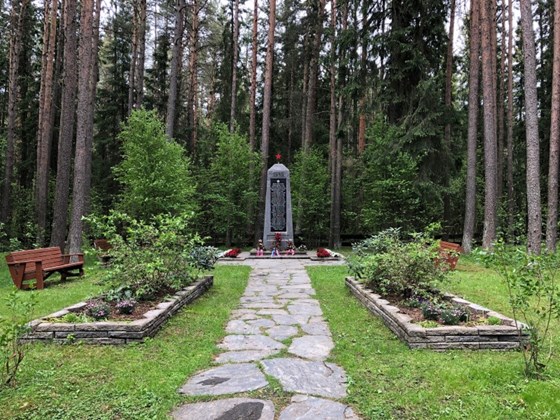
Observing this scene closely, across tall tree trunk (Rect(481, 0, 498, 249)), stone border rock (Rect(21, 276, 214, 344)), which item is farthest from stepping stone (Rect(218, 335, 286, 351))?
tall tree trunk (Rect(481, 0, 498, 249))

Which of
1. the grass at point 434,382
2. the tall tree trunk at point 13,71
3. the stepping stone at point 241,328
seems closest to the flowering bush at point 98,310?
the stepping stone at point 241,328

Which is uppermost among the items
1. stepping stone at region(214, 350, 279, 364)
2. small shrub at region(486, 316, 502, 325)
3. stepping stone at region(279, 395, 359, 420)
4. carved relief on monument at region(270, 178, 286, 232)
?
carved relief on monument at region(270, 178, 286, 232)

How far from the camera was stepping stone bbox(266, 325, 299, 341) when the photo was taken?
4.39 meters

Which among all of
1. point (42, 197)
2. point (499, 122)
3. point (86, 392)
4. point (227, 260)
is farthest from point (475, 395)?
point (499, 122)

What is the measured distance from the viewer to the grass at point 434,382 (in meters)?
2.57

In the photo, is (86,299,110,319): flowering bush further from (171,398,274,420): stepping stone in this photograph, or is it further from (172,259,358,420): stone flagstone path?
(171,398,274,420): stepping stone

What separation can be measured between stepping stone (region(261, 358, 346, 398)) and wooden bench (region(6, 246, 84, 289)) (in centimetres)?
568

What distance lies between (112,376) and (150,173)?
10.0 metres

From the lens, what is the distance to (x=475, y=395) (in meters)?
2.78

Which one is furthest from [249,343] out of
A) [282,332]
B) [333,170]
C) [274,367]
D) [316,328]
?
[333,170]

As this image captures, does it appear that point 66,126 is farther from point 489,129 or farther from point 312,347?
point 489,129

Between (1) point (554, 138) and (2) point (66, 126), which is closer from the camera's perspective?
(2) point (66, 126)

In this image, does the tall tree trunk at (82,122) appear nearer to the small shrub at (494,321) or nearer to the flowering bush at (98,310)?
the flowering bush at (98,310)

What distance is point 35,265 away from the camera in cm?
772
